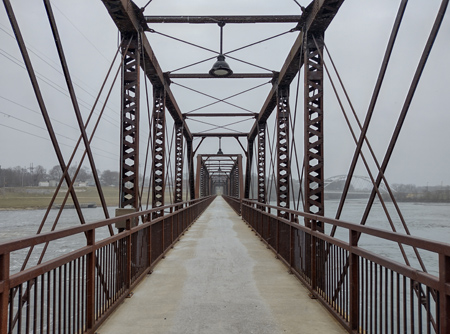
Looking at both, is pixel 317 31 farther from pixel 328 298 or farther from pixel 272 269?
pixel 328 298

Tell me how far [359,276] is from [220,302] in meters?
1.74

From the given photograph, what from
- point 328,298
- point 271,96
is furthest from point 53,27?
point 271,96

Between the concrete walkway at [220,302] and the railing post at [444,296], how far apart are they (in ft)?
5.25

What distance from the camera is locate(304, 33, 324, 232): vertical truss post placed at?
24.1 feet

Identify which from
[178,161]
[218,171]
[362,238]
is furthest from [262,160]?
[218,171]

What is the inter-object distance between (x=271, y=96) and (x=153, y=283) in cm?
988

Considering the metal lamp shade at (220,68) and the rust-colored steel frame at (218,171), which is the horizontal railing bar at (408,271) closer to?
the metal lamp shade at (220,68)

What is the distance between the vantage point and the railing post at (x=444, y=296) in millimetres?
1942

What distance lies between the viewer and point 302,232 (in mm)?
5453

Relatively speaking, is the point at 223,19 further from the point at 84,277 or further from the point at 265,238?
the point at 84,277

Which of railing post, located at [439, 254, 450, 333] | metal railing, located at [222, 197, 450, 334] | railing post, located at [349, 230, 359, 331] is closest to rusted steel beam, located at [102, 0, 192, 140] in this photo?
metal railing, located at [222, 197, 450, 334]

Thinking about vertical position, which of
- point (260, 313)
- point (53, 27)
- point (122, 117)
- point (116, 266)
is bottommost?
Result: point (260, 313)

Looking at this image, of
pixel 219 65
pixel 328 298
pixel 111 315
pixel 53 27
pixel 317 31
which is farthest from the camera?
pixel 219 65

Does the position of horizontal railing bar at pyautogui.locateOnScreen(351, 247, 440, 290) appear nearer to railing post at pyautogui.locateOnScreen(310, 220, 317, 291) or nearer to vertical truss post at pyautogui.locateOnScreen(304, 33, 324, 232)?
→ railing post at pyautogui.locateOnScreen(310, 220, 317, 291)
